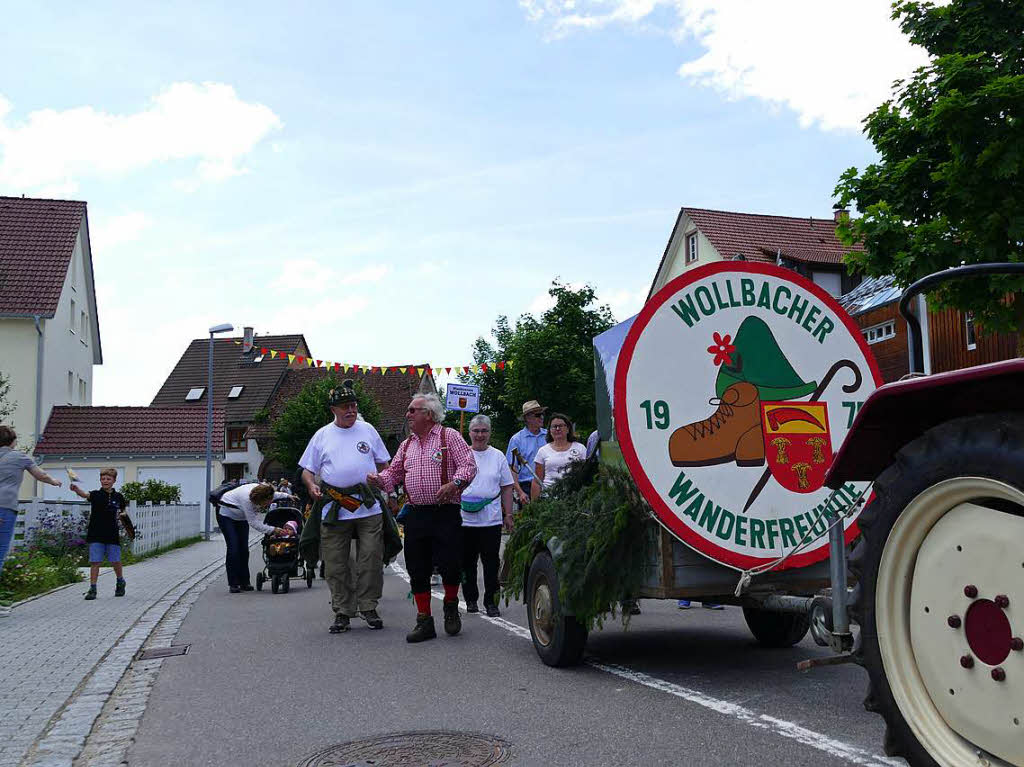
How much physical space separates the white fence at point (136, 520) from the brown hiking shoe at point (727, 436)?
9.98m

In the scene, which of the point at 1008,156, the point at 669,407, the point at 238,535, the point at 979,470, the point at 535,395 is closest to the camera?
the point at 979,470

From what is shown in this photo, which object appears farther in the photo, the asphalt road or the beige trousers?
the beige trousers

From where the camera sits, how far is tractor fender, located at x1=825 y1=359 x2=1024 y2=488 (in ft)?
8.93

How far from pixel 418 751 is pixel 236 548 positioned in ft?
30.9

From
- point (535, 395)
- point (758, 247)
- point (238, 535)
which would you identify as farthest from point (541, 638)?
point (535, 395)

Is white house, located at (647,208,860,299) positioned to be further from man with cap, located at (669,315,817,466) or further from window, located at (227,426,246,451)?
man with cap, located at (669,315,817,466)

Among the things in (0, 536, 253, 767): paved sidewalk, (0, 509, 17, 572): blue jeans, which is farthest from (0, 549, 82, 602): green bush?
(0, 509, 17, 572): blue jeans

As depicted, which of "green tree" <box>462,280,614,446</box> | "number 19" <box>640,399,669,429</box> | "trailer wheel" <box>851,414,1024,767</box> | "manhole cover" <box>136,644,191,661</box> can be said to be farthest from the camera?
"green tree" <box>462,280,614,446</box>

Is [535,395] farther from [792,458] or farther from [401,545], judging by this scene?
[792,458]

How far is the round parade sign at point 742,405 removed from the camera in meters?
5.24

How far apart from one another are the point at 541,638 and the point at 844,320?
108 inches

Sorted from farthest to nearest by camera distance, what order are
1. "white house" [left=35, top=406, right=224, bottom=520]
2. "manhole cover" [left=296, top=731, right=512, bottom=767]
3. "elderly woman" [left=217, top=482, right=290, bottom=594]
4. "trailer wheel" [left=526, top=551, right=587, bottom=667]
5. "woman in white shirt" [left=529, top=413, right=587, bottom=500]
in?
"white house" [left=35, top=406, right=224, bottom=520], "elderly woman" [left=217, top=482, right=290, bottom=594], "woman in white shirt" [left=529, top=413, right=587, bottom=500], "trailer wheel" [left=526, top=551, right=587, bottom=667], "manhole cover" [left=296, top=731, right=512, bottom=767]

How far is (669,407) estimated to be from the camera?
17.8 ft

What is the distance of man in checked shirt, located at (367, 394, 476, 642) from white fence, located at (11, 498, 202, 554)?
656cm
